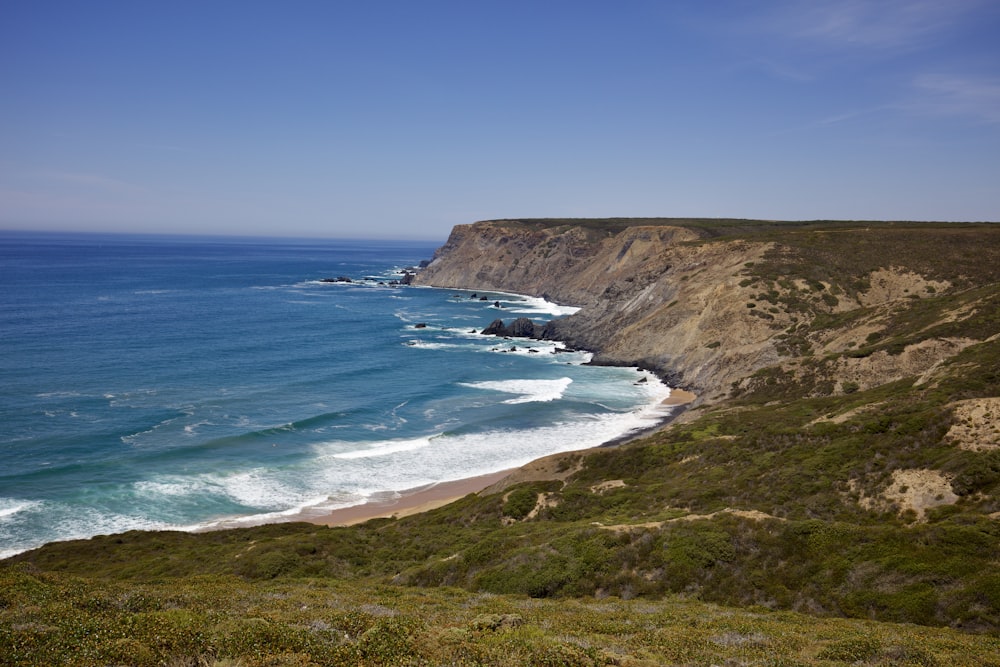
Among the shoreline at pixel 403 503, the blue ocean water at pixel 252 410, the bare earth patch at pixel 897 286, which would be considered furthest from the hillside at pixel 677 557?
the bare earth patch at pixel 897 286

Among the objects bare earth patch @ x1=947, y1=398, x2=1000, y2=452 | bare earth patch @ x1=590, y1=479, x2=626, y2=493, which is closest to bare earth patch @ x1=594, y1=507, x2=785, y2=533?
bare earth patch @ x1=590, y1=479, x2=626, y2=493

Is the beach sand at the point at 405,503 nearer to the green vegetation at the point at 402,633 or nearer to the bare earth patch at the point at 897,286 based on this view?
the green vegetation at the point at 402,633

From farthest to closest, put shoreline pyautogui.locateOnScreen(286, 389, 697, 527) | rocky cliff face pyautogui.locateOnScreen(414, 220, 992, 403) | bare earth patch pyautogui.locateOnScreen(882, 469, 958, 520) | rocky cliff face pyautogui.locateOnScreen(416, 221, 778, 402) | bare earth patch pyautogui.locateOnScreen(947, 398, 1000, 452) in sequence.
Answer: rocky cliff face pyautogui.locateOnScreen(416, 221, 778, 402)
rocky cliff face pyautogui.locateOnScreen(414, 220, 992, 403)
shoreline pyautogui.locateOnScreen(286, 389, 697, 527)
bare earth patch pyautogui.locateOnScreen(947, 398, 1000, 452)
bare earth patch pyautogui.locateOnScreen(882, 469, 958, 520)

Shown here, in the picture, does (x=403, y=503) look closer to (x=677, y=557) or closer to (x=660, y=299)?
(x=677, y=557)

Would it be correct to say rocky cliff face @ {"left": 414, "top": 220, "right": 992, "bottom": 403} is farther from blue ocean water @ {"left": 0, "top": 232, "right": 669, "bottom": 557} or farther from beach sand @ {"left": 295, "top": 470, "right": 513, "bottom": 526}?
beach sand @ {"left": 295, "top": 470, "right": 513, "bottom": 526}

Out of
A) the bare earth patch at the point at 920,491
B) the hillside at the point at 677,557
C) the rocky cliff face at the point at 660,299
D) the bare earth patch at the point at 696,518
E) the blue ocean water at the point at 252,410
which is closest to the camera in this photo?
the hillside at the point at 677,557

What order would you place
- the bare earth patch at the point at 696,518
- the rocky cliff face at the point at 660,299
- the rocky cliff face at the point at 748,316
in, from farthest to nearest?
the rocky cliff face at the point at 660,299 < the rocky cliff face at the point at 748,316 < the bare earth patch at the point at 696,518

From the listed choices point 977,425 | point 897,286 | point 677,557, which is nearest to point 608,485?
point 677,557
